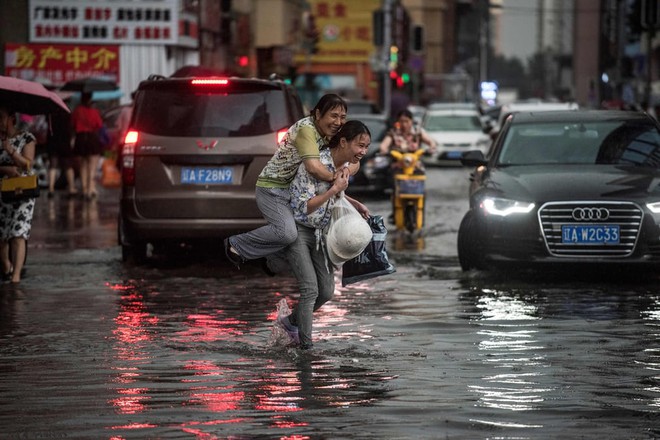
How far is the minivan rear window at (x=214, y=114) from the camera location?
1593 centimetres

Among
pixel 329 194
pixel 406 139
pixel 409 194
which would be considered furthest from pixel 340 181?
pixel 406 139

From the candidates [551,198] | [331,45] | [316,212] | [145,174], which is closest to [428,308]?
[551,198]

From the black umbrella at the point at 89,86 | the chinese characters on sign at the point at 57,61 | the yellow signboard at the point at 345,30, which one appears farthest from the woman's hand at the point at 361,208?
the yellow signboard at the point at 345,30

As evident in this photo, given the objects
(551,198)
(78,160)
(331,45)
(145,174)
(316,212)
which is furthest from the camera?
(331,45)

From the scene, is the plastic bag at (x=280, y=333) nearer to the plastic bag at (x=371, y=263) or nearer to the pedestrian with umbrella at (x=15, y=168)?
the plastic bag at (x=371, y=263)

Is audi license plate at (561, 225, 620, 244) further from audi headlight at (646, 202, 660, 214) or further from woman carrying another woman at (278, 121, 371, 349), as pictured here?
woman carrying another woman at (278, 121, 371, 349)

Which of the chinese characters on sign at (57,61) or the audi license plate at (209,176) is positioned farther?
the chinese characters on sign at (57,61)

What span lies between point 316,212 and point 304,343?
2.68ft

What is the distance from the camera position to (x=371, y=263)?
420 inches

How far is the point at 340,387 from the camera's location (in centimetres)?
901

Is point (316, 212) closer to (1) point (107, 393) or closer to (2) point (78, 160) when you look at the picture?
(1) point (107, 393)

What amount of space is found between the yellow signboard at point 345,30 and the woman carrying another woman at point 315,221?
89.2 metres

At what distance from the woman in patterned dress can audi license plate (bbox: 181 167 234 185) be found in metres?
1.46

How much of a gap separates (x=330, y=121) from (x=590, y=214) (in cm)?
480
